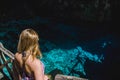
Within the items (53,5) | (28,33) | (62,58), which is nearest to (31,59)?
(28,33)

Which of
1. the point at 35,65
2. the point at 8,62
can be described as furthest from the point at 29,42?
the point at 8,62

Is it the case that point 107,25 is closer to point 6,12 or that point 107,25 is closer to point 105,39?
point 105,39

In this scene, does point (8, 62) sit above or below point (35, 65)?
below

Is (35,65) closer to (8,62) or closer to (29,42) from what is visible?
(29,42)

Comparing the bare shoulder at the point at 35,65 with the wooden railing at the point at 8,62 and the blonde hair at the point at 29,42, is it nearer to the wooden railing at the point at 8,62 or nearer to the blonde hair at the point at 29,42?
the blonde hair at the point at 29,42

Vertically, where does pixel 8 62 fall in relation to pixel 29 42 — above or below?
below

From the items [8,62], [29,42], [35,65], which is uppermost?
[29,42]

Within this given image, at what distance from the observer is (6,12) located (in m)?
18.6

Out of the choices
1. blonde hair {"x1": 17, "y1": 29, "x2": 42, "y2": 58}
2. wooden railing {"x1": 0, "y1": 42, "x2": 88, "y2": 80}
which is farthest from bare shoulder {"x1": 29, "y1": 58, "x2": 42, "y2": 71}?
wooden railing {"x1": 0, "y1": 42, "x2": 88, "y2": 80}

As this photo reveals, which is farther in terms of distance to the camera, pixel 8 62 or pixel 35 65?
pixel 8 62

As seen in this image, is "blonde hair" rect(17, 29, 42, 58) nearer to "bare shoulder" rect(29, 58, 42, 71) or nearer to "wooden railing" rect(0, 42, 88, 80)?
"bare shoulder" rect(29, 58, 42, 71)

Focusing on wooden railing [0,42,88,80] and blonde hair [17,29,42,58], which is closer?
blonde hair [17,29,42,58]

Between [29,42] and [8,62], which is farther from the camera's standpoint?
[8,62]

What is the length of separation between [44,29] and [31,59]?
1263 cm
